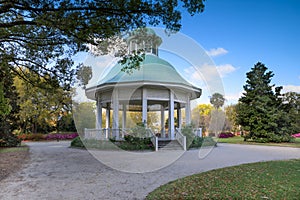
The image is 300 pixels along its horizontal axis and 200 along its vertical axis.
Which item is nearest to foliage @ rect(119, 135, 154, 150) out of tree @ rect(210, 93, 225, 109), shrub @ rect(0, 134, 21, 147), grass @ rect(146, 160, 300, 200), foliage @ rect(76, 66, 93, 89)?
foliage @ rect(76, 66, 93, 89)

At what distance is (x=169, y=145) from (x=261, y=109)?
1189 cm

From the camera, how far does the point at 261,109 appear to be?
21.1 metres

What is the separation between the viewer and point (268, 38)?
12266mm

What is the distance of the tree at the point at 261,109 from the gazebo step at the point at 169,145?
1093cm

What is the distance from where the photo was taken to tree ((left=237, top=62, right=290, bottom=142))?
20.9m

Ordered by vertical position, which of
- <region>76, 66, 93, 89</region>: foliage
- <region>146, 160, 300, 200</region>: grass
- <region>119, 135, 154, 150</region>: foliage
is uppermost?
<region>76, 66, 93, 89</region>: foliage

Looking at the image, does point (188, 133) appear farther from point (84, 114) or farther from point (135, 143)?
point (84, 114)

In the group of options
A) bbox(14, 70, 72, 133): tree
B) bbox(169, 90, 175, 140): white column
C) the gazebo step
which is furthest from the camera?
bbox(14, 70, 72, 133): tree

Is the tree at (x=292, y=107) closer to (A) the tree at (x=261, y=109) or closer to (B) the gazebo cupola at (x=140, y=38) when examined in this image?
(A) the tree at (x=261, y=109)

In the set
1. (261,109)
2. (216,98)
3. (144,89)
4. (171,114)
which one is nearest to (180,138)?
(171,114)

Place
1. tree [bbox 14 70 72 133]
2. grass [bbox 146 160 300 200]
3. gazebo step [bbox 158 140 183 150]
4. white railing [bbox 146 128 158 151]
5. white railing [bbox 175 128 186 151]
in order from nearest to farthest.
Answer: grass [bbox 146 160 300 200], white railing [bbox 146 128 158 151], gazebo step [bbox 158 140 183 150], white railing [bbox 175 128 186 151], tree [bbox 14 70 72 133]

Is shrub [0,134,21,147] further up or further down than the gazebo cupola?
further down

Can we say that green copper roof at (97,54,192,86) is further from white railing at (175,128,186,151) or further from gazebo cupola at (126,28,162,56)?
gazebo cupola at (126,28,162,56)

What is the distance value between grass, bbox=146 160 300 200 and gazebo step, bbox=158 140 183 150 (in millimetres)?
7238
